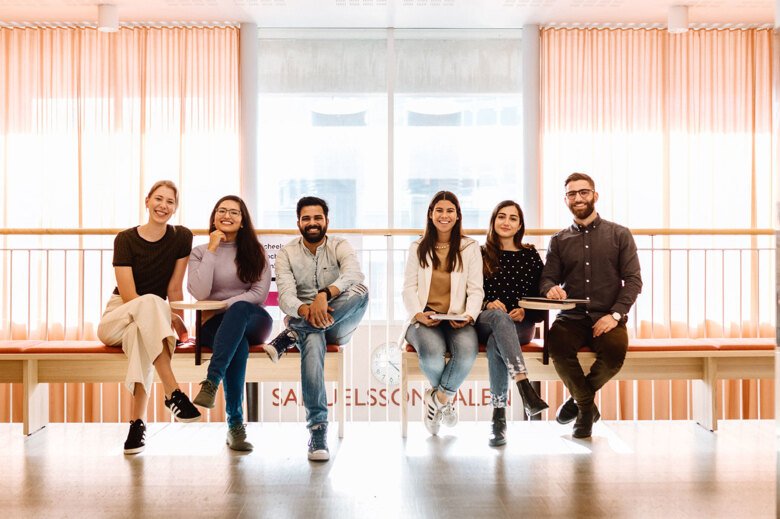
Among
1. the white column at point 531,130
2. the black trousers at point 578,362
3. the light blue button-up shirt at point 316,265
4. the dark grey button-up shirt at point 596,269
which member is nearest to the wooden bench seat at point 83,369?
the light blue button-up shirt at point 316,265

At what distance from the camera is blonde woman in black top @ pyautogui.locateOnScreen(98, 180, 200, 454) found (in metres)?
3.38

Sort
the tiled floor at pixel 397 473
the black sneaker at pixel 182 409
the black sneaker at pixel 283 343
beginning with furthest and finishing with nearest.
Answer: the black sneaker at pixel 283 343
the black sneaker at pixel 182 409
the tiled floor at pixel 397 473

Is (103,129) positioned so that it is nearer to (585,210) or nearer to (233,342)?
(233,342)

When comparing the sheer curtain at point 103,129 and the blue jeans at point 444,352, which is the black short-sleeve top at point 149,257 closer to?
the blue jeans at point 444,352

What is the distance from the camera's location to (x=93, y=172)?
6.22 meters

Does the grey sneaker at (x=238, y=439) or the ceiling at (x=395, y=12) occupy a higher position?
the ceiling at (x=395, y=12)

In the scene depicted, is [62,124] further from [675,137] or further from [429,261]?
[675,137]

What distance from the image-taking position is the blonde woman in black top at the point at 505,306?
11.5 ft

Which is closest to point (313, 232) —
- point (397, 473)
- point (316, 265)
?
point (316, 265)

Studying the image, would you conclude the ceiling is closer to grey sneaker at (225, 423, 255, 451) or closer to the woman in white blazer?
the woman in white blazer

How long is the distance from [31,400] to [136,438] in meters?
0.80

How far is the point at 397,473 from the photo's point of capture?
10.0 feet

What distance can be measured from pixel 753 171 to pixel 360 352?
384 cm

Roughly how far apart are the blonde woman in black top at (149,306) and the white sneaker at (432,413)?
1.17 metres
